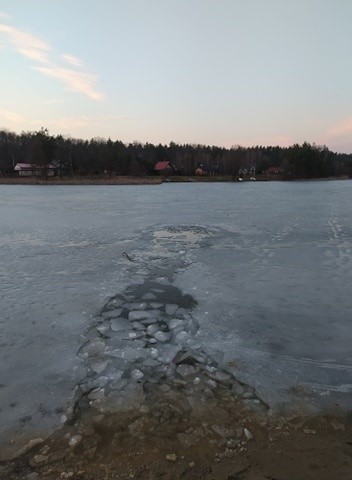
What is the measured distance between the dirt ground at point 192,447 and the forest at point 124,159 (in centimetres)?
6213

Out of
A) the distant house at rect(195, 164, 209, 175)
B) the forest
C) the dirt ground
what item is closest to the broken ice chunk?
the dirt ground

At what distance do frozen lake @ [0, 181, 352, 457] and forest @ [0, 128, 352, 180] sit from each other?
55.7 meters

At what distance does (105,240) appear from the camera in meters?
11.6

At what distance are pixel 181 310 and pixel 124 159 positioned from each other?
76.4 meters

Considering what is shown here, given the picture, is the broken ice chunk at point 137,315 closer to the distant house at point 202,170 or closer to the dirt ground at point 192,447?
the dirt ground at point 192,447

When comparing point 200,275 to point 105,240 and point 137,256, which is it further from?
point 105,240

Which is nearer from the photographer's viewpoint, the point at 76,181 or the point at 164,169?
the point at 76,181

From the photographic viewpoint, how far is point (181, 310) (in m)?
5.58

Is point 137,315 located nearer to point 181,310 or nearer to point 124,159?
point 181,310

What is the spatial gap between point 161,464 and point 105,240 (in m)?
9.44

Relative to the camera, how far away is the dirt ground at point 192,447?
250cm

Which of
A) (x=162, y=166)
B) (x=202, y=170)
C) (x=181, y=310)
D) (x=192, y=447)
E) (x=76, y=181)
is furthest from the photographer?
(x=202, y=170)

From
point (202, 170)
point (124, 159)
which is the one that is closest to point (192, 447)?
point (124, 159)

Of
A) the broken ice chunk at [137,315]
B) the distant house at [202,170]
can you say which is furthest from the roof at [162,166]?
the broken ice chunk at [137,315]
